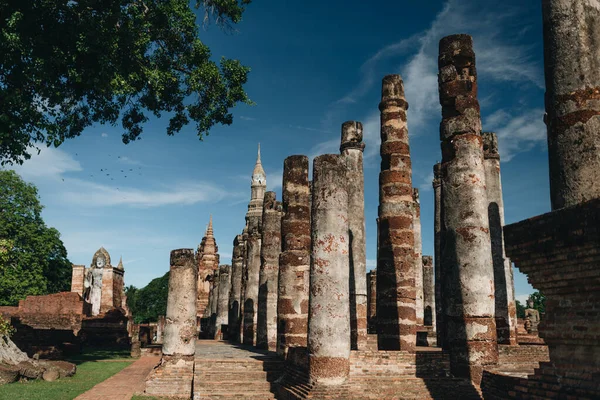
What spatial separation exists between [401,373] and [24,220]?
34724mm

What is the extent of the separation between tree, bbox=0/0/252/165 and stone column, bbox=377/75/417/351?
6268 mm

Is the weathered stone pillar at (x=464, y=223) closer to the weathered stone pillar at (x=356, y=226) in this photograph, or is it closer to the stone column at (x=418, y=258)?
the weathered stone pillar at (x=356, y=226)

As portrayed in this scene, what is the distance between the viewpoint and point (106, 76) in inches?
619

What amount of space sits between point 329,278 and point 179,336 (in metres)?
5.46

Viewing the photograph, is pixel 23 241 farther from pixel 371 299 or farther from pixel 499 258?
pixel 499 258

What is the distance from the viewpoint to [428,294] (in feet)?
84.3

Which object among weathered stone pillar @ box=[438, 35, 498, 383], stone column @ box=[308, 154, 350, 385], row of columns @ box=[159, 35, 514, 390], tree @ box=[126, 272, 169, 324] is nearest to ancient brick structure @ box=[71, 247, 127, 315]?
row of columns @ box=[159, 35, 514, 390]

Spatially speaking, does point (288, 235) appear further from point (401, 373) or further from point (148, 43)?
point (148, 43)

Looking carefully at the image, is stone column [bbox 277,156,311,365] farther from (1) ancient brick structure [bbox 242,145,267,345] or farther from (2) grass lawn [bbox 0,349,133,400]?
(1) ancient brick structure [bbox 242,145,267,345]

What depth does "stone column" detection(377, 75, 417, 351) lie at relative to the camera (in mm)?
15344

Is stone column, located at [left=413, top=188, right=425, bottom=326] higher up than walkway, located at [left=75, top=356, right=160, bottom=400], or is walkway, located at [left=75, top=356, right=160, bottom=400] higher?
stone column, located at [left=413, top=188, right=425, bottom=326]

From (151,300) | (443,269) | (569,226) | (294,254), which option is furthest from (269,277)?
(151,300)

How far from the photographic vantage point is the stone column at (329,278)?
35.8 ft

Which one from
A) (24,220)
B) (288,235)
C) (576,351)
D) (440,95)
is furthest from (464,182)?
(24,220)
